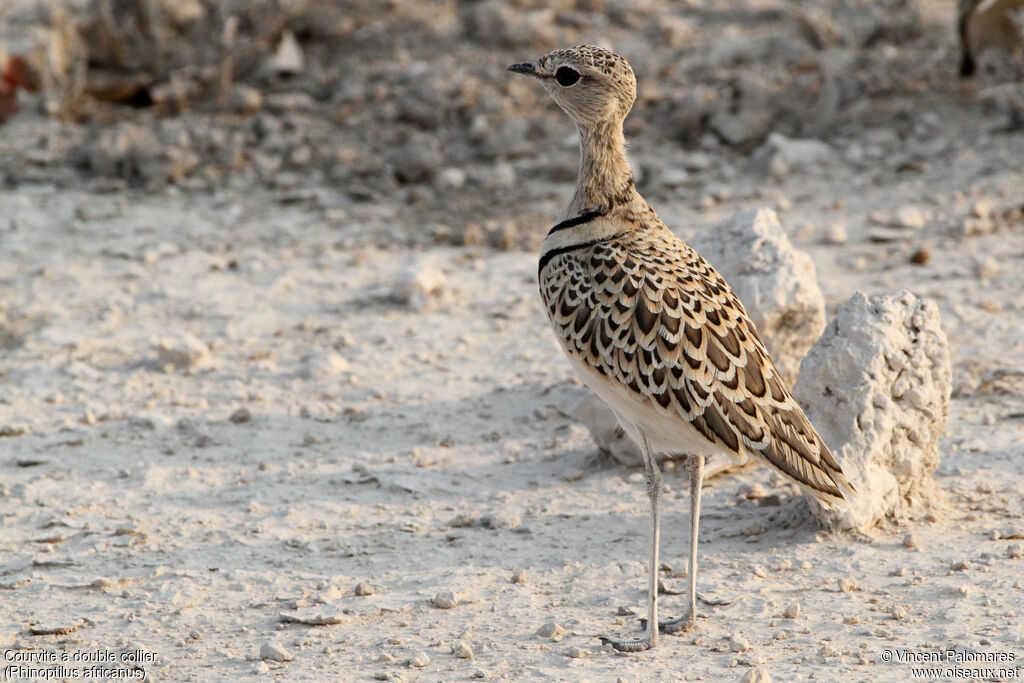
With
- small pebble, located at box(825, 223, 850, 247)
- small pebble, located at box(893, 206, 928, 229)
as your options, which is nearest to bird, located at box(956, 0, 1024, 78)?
small pebble, located at box(893, 206, 928, 229)

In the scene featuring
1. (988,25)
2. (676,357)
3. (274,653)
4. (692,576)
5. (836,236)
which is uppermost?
(988,25)

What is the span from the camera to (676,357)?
154 inches

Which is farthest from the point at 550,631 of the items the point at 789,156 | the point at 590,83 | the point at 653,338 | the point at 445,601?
the point at 789,156

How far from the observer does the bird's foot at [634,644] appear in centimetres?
393

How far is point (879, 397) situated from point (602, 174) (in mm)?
1227

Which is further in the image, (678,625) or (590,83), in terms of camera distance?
(590,83)

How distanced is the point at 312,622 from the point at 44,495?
1.44 m

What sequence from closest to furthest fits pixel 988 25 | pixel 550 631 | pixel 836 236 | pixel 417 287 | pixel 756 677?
pixel 756 677 < pixel 550 631 < pixel 417 287 < pixel 836 236 < pixel 988 25

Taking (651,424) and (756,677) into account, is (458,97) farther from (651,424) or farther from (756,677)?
(756,677)

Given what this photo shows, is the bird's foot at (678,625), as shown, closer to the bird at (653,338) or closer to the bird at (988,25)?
the bird at (653,338)

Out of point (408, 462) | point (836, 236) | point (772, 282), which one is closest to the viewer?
point (772, 282)

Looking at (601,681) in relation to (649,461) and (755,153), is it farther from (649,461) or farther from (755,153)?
(755,153)

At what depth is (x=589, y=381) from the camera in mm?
4102

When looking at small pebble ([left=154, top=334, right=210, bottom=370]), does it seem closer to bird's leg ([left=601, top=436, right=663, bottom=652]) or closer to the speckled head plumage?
the speckled head plumage
